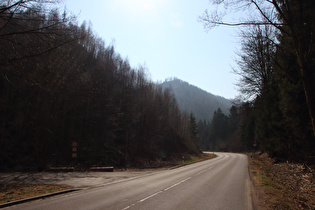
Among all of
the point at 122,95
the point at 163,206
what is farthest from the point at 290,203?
the point at 122,95

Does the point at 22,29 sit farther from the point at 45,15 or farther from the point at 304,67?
the point at 304,67

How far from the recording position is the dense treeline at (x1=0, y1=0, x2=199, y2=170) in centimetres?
811

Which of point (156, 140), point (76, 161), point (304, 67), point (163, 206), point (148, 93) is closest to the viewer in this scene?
point (163, 206)

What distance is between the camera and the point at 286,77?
17.0 m

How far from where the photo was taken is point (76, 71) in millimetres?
29766

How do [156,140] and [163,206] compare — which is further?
[156,140]

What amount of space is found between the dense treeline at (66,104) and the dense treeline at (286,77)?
26.9 feet

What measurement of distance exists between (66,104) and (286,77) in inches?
1045

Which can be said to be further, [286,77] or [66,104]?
[66,104]

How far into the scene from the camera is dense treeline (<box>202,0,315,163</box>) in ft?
Answer: 27.2

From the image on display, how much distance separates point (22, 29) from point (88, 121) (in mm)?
28523

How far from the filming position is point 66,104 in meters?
30.7

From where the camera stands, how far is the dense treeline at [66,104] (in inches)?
319

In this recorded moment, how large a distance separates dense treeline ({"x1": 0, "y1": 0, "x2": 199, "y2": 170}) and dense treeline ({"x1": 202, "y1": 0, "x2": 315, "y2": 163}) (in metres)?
8.19
